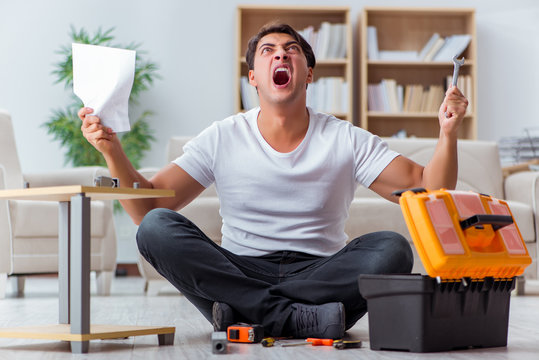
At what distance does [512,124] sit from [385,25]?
1171mm

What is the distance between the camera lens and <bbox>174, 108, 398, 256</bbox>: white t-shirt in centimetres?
171

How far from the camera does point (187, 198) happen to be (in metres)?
1.79

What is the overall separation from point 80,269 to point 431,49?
4169 millimetres

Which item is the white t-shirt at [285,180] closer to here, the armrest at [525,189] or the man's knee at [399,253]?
the man's knee at [399,253]

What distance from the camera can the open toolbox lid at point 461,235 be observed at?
47.3 inches

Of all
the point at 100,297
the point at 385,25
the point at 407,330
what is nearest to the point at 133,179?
the point at 407,330

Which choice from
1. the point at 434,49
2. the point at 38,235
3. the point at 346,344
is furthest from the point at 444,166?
the point at 434,49

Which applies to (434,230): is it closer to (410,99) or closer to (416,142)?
(416,142)

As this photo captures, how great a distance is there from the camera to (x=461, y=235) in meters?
1.22

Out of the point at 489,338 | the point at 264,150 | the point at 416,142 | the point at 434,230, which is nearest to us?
the point at 434,230

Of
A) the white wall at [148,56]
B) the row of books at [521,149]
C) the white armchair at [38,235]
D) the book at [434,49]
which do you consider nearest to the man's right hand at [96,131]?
the white armchair at [38,235]

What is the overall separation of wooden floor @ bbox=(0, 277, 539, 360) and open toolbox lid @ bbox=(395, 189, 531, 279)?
156 mm

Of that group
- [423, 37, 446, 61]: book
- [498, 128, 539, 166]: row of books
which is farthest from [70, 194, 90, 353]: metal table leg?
[423, 37, 446, 61]: book

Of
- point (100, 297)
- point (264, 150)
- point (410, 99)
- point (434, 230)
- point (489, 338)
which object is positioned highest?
point (410, 99)
